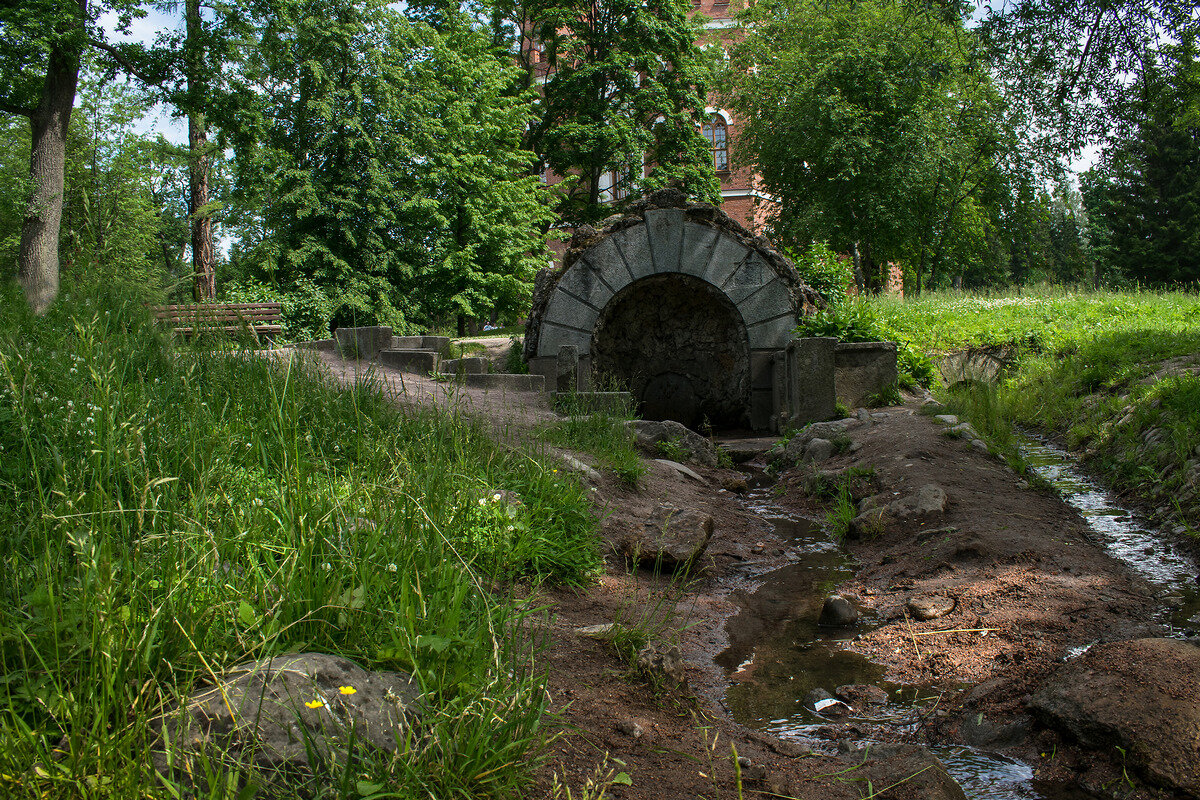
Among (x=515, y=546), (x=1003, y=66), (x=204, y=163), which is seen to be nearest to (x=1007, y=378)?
(x=1003, y=66)

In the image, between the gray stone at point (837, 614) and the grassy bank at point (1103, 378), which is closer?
the gray stone at point (837, 614)

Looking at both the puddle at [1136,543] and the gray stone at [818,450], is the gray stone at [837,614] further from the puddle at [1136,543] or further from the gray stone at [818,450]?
the gray stone at [818,450]

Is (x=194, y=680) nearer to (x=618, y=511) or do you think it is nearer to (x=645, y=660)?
(x=645, y=660)

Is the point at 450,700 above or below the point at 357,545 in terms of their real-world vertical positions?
below

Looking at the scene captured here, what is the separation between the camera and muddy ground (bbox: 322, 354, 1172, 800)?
2027 millimetres

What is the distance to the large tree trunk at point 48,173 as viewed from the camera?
12.1m

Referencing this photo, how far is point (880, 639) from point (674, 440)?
3928mm

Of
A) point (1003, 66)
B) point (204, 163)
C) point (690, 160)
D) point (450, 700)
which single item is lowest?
point (450, 700)

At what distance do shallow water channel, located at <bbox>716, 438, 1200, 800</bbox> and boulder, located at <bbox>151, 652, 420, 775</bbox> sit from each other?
49.3 inches

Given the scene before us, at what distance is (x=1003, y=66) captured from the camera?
7832 mm

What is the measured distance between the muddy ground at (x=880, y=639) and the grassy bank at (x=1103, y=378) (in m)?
0.92

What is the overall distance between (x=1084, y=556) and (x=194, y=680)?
3.87 meters

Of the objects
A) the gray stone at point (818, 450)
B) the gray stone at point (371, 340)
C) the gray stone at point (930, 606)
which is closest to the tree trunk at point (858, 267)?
the gray stone at point (371, 340)

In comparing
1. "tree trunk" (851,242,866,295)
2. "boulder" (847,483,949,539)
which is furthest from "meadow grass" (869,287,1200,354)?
"tree trunk" (851,242,866,295)
